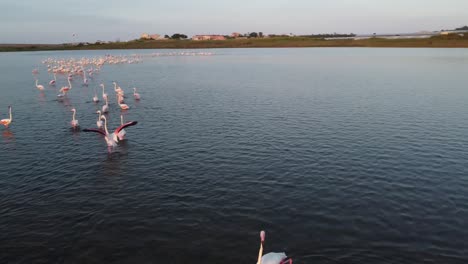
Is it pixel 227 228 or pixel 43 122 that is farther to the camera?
pixel 43 122

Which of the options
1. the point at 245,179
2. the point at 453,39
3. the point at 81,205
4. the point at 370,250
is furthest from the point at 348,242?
the point at 453,39

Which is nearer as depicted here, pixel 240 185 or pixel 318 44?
pixel 240 185

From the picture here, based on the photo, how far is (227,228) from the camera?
1371 centimetres

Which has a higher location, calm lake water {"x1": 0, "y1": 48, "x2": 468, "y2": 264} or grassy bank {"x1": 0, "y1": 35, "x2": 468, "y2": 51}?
grassy bank {"x1": 0, "y1": 35, "x2": 468, "y2": 51}

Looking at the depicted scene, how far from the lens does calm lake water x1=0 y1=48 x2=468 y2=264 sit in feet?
41.3

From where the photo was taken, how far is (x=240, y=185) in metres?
17.4

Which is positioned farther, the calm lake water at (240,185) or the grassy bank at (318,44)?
the grassy bank at (318,44)

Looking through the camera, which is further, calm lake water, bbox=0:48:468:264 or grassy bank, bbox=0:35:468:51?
grassy bank, bbox=0:35:468:51

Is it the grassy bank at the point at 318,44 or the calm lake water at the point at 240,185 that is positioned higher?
the grassy bank at the point at 318,44

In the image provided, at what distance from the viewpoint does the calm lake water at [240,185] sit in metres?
12.6

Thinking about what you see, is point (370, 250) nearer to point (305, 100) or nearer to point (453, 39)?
point (305, 100)

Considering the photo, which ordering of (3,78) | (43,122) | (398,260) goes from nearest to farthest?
(398,260)
(43,122)
(3,78)

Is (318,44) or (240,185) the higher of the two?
(318,44)

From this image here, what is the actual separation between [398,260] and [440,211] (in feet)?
14.1
